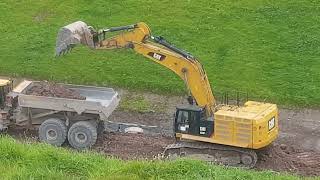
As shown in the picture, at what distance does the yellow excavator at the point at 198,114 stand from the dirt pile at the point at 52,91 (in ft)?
4.34

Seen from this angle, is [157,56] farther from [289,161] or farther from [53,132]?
[289,161]

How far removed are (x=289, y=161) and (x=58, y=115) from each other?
21.9 feet

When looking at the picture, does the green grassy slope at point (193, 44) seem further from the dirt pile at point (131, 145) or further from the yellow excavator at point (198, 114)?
the yellow excavator at point (198, 114)

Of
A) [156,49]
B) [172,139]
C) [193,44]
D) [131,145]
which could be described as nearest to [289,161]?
[172,139]

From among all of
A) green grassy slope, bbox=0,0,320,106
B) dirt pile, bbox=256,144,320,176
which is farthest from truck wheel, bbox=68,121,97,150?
green grassy slope, bbox=0,0,320,106

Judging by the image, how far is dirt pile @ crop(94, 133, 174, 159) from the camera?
1944 cm

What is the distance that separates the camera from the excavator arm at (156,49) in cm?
1900

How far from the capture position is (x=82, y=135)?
1975 centimetres

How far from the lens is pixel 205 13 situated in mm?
29312

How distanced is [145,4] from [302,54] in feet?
25.4

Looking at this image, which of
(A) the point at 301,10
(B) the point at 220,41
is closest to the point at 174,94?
(B) the point at 220,41

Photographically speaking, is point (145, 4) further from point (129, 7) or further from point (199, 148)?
point (199, 148)

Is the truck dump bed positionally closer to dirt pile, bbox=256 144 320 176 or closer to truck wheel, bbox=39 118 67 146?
truck wheel, bbox=39 118 67 146

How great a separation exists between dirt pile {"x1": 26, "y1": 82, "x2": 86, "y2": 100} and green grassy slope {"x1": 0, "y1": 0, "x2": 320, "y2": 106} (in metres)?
5.32
